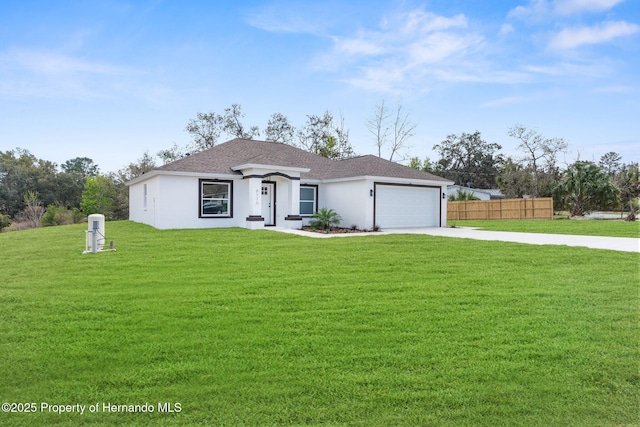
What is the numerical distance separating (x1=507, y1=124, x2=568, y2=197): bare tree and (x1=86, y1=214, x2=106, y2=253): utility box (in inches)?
1611

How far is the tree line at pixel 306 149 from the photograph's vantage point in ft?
105

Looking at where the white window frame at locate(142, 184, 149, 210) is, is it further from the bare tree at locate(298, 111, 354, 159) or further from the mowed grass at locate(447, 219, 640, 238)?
the bare tree at locate(298, 111, 354, 159)

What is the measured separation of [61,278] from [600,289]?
9.53 m

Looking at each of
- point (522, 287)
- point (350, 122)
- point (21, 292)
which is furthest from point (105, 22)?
point (350, 122)

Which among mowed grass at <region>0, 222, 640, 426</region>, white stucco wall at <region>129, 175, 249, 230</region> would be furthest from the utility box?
white stucco wall at <region>129, 175, 249, 230</region>

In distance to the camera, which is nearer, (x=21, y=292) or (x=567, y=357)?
(x=567, y=357)

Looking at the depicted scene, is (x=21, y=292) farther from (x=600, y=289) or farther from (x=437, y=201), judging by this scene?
(x=437, y=201)

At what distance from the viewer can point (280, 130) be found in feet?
130

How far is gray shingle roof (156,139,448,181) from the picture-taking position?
1828 centimetres

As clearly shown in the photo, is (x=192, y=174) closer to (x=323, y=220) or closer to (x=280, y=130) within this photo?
(x=323, y=220)

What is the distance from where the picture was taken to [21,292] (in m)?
6.44

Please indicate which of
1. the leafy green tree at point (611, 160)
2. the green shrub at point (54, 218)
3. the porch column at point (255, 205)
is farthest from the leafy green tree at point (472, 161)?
the green shrub at point (54, 218)

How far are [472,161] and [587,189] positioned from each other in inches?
1068

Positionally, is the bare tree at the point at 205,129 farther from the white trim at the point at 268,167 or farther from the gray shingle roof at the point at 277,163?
the white trim at the point at 268,167
